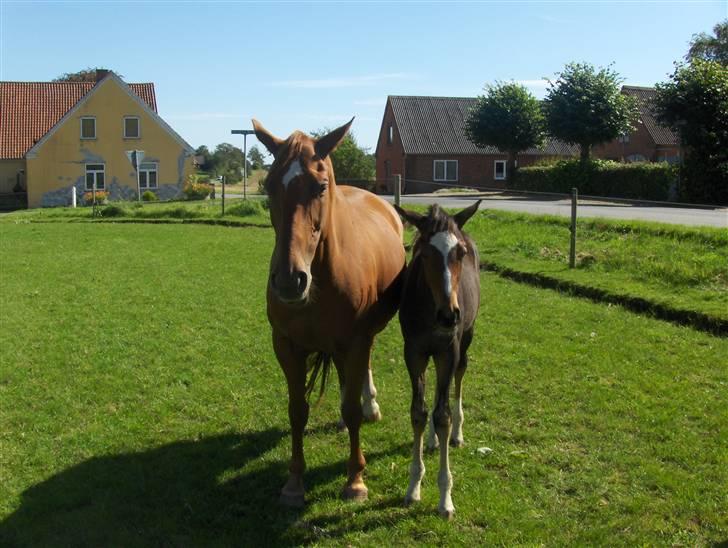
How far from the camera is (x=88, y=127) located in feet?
135

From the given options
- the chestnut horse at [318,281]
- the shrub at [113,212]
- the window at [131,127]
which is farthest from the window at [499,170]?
the chestnut horse at [318,281]

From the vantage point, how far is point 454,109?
50.2 metres

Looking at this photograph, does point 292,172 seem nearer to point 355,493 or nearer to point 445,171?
point 355,493

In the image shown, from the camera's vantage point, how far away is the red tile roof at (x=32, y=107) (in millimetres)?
42250

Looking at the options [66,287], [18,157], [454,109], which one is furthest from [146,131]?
[66,287]

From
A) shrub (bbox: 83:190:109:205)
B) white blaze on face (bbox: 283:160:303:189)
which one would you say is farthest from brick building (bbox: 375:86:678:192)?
white blaze on face (bbox: 283:160:303:189)

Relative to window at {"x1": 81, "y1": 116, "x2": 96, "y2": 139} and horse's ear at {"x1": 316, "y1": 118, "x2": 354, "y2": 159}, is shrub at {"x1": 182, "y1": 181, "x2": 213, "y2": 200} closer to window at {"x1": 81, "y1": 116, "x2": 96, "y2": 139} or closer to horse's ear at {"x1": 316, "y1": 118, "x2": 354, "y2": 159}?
window at {"x1": 81, "y1": 116, "x2": 96, "y2": 139}

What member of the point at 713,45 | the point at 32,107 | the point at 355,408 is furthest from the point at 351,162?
the point at 355,408

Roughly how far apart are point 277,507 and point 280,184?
6.78ft

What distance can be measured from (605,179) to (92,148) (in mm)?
29047

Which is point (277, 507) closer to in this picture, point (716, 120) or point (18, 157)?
point (716, 120)

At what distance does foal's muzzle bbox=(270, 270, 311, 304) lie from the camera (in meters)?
3.49

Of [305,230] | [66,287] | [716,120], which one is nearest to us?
[305,230]

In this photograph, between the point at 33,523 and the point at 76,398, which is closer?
the point at 33,523
